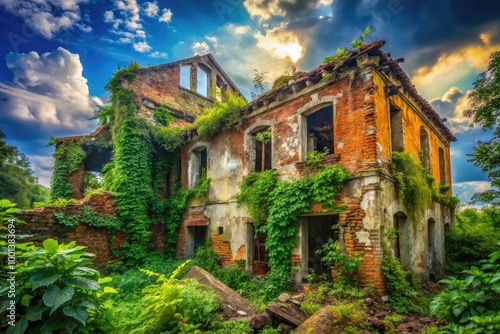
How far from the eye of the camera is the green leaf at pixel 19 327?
2450 millimetres

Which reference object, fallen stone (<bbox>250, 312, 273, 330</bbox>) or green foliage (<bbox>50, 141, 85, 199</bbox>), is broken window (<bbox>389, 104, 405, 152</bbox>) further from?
green foliage (<bbox>50, 141, 85, 199</bbox>)

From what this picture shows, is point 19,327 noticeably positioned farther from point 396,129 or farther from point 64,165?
point 64,165

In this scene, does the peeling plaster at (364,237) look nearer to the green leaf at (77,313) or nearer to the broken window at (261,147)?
the broken window at (261,147)

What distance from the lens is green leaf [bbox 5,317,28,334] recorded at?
2450 mm

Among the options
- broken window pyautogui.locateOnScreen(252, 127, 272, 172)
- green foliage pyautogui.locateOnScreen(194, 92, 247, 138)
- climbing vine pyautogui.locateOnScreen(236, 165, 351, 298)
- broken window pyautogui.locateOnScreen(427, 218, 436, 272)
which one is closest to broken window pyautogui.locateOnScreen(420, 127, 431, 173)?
broken window pyautogui.locateOnScreen(427, 218, 436, 272)

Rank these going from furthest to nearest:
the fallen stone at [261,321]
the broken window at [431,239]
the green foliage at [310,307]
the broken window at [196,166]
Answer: the broken window at [196,166] < the broken window at [431,239] < the green foliage at [310,307] < the fallen stone at [261,321]

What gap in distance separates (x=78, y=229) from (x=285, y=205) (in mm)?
7523

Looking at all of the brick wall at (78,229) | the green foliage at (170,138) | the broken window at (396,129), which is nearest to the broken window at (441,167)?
the broken window at (396,129)

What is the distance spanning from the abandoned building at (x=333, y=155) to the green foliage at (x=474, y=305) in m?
2.65

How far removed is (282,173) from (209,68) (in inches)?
424

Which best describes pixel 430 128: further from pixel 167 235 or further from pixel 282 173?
pixel 167 235

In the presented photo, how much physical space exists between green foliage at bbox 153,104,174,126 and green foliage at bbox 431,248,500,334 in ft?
43.2

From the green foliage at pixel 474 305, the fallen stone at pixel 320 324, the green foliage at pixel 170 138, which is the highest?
the green foliage at pixel 170 138

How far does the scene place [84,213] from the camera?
10492mm
